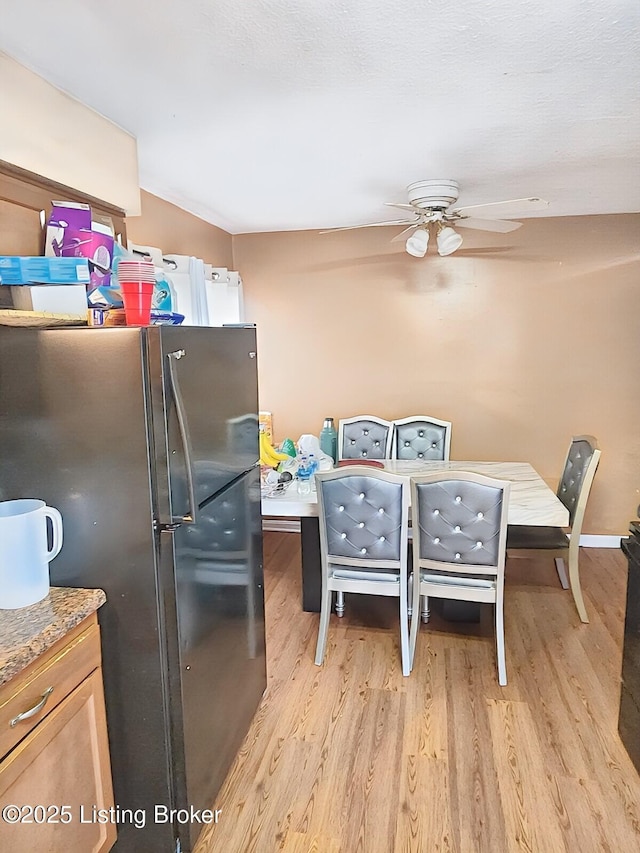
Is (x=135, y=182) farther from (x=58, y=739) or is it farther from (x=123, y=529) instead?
(x=58, y=739)

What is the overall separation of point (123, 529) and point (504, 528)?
168 centimetres

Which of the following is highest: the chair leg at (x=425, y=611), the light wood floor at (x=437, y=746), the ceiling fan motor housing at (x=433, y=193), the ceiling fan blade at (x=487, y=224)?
the ceiling fan motor housing at (x=433, y=193)

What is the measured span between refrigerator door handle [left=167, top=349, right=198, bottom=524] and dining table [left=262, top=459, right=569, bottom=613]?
1241mm

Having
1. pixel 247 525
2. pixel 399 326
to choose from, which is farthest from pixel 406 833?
pixel 399 326

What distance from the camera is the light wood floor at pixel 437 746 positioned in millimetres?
1792

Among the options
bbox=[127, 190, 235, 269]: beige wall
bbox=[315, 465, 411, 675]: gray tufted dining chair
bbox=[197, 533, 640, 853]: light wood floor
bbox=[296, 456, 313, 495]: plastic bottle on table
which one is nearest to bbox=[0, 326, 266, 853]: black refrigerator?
bbox=[197, 533, 640, 853]: light wood floor

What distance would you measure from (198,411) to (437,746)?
163 centimetres

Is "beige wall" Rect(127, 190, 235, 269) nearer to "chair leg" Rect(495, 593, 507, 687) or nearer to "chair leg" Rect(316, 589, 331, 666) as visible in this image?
"chair leg" Rect(316, 589, 331, 666)

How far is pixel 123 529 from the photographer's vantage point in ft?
4.94

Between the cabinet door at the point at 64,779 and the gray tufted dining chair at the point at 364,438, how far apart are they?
2.62 meters

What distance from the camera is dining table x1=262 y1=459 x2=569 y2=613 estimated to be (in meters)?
2.62

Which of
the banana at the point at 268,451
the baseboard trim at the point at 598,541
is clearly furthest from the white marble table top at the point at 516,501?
the baseboard trim at the point at 598,541

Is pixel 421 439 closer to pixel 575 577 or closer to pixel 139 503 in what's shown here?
pixel 575 577

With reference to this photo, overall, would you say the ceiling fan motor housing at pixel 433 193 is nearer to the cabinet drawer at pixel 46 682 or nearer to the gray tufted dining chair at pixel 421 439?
the gray tufted dining chair at pixel 421 439
